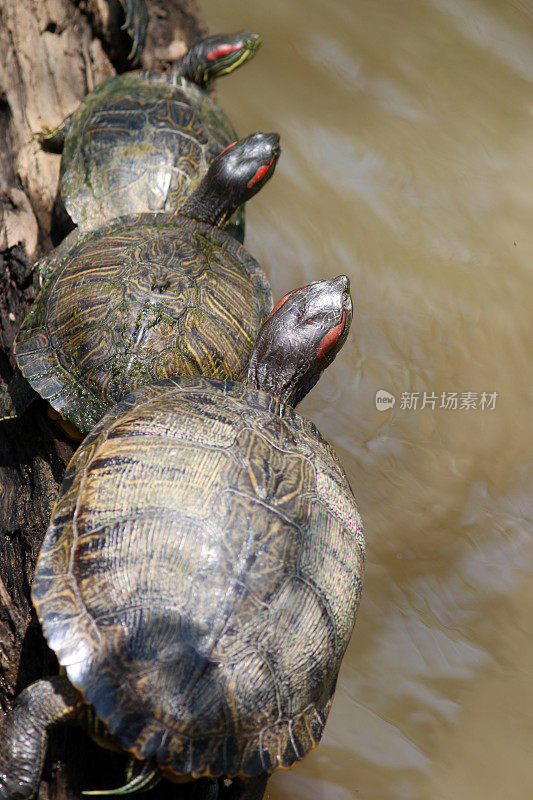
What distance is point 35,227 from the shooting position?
3236 millimetres

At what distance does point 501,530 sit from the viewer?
11.0 ft

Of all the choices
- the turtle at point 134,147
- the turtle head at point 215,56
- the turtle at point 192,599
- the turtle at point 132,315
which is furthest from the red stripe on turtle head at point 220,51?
the turtle at point 192,599

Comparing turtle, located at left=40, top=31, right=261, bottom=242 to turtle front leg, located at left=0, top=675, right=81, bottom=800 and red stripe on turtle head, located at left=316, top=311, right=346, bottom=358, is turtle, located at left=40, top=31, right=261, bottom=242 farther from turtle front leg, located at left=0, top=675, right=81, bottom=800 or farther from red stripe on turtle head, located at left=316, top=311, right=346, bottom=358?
turtle front leg, located at left=0, top=675, right=81, bottom=800

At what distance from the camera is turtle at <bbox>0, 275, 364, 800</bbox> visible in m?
1.76

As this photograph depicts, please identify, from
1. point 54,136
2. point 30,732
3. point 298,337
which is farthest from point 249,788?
point 54,136

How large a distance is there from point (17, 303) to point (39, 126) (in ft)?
3.88

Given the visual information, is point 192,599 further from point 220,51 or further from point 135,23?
point 135,23

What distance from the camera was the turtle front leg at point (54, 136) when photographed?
3484 millimetres

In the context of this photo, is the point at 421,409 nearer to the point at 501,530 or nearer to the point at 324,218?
the point at 501,530

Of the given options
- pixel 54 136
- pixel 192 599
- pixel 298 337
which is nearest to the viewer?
pixel 192 599

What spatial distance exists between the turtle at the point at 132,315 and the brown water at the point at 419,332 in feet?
3.31

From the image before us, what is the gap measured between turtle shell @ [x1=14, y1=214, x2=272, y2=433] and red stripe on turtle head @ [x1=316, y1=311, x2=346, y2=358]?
0.34 metres

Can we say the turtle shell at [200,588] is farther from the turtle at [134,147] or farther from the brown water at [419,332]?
Result: the turtle at [134,147]

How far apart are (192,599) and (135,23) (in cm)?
363
